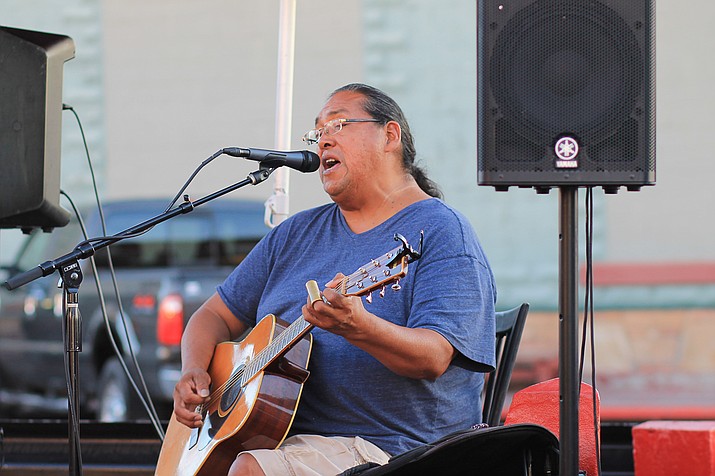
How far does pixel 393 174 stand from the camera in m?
2.96

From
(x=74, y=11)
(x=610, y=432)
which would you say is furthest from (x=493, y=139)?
(x=74, y=11)

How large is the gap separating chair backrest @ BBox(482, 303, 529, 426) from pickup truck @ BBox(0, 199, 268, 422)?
3492 mm

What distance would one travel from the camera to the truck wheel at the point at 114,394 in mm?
6688

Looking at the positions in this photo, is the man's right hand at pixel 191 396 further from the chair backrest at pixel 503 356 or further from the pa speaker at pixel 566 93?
the pa speaker at pixel 566 93

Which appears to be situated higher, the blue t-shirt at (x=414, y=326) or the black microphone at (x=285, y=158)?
the black microphone at (x=285, y=158)

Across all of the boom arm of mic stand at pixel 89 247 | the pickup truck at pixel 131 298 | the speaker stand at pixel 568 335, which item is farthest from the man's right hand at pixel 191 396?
the pickup truck at pixel 131 298

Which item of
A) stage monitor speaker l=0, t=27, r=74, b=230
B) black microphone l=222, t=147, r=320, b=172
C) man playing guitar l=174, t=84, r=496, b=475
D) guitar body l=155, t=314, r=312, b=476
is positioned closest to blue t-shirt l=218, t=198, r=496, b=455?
man playing guitar l=174, t=84, r=496, b=475

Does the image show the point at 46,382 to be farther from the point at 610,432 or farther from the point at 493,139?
the point at 493,139

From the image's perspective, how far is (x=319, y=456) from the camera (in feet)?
8.50

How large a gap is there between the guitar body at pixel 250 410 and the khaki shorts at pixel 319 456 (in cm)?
6

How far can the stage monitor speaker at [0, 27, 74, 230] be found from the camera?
304cm

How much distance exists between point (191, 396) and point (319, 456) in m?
0.49

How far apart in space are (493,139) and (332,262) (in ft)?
2.41

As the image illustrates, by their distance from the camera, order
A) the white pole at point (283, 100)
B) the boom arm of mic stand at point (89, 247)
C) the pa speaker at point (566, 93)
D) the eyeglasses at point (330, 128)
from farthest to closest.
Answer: the white pole at point (283, 100)
the eyeglasses at point (330, 128)
the boom arm of mic stand at point (89, 247)
the pa speaker at point (566, 93)
